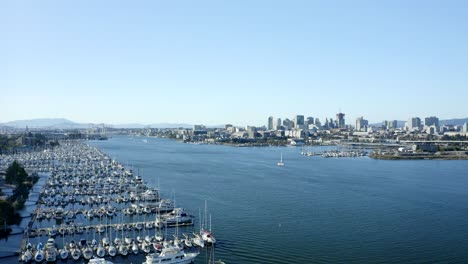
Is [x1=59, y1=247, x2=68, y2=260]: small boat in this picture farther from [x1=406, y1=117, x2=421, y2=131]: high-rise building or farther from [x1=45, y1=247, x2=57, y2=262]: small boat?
[x1=406, y1=117, x2=421, y2=131]: high-rise building

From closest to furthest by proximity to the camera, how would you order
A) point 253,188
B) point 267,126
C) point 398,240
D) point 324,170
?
point 398,240 → point 253,188 → point 324,170 → point 267,126

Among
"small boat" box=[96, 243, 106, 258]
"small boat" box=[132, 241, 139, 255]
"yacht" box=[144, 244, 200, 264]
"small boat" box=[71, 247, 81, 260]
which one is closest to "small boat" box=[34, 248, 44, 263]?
"small boat" box=[71, 247, 81, 260]

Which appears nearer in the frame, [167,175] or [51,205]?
[51,205]

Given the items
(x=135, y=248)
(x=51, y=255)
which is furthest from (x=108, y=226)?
(x=51, y=255)

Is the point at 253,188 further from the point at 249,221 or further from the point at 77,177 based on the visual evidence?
the point at 77,177

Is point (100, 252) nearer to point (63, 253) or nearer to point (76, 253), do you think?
point (76, 253)

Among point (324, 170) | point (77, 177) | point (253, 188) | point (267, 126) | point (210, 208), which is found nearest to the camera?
point (210, 208)

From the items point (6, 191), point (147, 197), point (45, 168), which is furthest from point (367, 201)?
point (45, 168)

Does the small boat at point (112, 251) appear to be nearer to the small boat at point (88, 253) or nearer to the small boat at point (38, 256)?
the small boat at point (88, 253)
